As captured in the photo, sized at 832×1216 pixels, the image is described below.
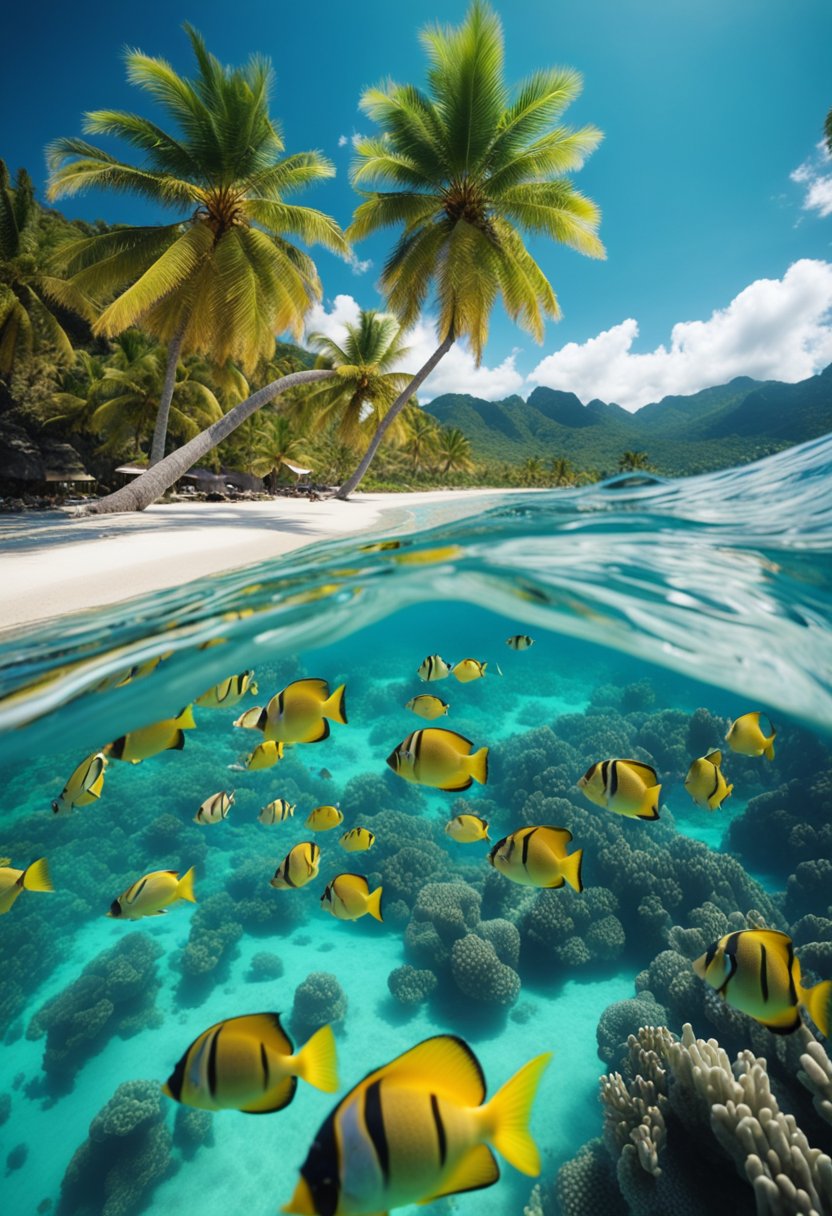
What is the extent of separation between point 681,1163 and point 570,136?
20.5 meters

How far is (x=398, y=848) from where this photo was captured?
36.3 ft

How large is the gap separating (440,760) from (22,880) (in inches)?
138

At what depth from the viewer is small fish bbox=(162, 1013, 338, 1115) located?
1.99 metres

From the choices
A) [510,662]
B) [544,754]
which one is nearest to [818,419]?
[510,662]

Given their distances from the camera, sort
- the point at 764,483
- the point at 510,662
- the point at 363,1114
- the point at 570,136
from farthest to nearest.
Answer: the point at 510,662 < the point at 570,136 < the point at 764,483 < the point at 363,1114

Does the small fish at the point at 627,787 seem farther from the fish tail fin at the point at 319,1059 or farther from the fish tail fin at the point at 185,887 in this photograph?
the fish tail fin at the point at 185,887

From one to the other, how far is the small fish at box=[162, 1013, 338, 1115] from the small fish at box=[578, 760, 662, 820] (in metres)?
1.93

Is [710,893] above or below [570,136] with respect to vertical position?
below

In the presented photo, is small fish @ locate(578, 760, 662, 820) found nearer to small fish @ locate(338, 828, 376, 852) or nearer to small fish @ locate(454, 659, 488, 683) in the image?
small fish @ locate(454, 659, 488, 683)

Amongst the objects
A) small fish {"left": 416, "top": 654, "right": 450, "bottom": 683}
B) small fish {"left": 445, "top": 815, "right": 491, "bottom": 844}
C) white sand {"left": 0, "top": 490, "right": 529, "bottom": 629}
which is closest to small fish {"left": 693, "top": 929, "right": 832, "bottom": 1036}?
small fish {"left": 445, "top": 815, "right": 491, "bottom": 844}

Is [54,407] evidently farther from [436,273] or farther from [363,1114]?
[363,1114]

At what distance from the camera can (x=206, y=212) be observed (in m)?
14.9

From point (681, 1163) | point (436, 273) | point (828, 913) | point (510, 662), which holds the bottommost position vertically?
point (510, 662)

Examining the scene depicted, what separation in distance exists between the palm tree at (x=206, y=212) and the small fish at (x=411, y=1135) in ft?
49.0
